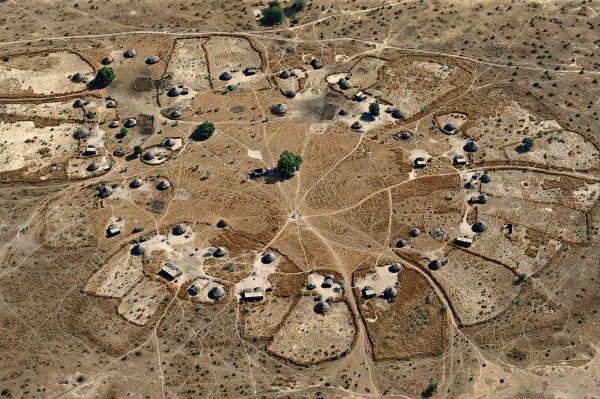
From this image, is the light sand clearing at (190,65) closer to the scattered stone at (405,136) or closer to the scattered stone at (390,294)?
the scattered stone at (405,136)

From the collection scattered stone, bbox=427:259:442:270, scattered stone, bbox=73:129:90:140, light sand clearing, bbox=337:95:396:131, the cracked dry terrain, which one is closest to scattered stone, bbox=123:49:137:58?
the cracked dry terrain

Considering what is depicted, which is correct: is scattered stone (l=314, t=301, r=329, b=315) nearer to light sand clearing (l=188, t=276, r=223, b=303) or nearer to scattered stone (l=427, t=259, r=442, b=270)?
light sand clearing (l=188, t=276, r=223, b=303)

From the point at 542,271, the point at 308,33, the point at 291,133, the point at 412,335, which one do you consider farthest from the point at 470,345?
the point at 308,33

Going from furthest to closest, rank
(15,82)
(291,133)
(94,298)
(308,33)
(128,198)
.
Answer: (308,33) < (15,82) < (291,133) < (128,198) < (94,298)

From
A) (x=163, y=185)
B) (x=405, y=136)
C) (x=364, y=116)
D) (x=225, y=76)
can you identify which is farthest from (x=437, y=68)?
(x=163, y=185)

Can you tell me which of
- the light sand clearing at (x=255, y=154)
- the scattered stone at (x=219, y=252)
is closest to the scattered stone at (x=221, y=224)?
the scattered stone at (x=219, y=252)

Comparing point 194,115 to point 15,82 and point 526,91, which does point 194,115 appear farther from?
point 526,91
